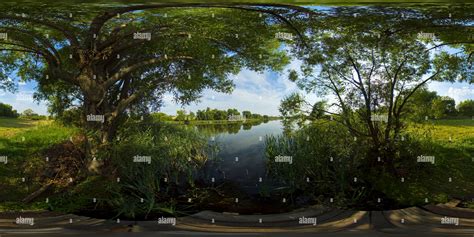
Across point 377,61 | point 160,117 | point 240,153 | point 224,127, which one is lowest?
point 240,153

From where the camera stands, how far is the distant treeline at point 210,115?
15.5 feet

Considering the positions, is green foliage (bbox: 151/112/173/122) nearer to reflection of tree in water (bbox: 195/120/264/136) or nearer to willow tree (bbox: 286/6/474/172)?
reflection of tree in water (bbox: 195/120/264/136)

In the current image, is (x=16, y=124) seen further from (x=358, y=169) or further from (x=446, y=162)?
(x=446, y=162)

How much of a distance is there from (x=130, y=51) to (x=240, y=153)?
1476 mm

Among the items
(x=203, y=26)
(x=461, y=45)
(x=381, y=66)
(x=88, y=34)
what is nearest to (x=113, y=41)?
(x=88, y=34)

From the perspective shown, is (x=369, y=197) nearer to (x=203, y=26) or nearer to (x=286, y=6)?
(x=286, y=6)

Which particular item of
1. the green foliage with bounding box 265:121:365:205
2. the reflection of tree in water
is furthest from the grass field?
the reflection of tree in water

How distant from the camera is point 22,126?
4684mm

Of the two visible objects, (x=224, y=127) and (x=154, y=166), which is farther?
(x=224, y=127)

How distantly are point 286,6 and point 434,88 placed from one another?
1.67 meters

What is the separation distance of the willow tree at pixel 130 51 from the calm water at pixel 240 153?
423 millimetres

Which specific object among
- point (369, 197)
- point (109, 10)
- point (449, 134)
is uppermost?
point (109, 10)

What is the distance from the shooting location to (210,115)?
15.5 ft

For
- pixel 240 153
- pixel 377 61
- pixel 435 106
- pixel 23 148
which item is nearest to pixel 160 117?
pixel 240 153
